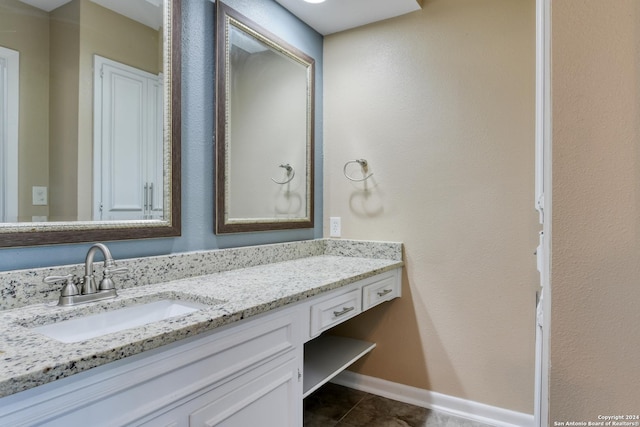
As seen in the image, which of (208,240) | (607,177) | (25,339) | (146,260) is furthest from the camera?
(208,240)

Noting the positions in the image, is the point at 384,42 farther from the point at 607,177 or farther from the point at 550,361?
the point at 550,361

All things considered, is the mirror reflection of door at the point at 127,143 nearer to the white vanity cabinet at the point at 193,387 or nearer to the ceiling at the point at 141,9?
the ceiling at the point at 141,9

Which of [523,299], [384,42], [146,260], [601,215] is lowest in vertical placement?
[523,299]

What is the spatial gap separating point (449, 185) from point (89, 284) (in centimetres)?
170

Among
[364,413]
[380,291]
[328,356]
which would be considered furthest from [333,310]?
[364,413]

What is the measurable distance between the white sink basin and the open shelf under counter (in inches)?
A: 26.5

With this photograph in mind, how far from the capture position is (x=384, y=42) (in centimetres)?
216

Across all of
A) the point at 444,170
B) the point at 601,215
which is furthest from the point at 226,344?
the point at 444,170

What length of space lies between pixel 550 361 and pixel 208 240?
1334 mm

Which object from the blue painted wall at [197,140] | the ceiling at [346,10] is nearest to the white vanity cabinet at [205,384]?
the blue painted wall at [197,140]

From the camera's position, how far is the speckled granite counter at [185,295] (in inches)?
26.8

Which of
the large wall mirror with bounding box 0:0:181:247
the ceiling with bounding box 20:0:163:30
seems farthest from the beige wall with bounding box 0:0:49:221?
the ceiling with bounding box 20:0:163:30

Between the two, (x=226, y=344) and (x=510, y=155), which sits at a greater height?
(x=510, y=155)

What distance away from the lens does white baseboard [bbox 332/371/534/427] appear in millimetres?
1831
